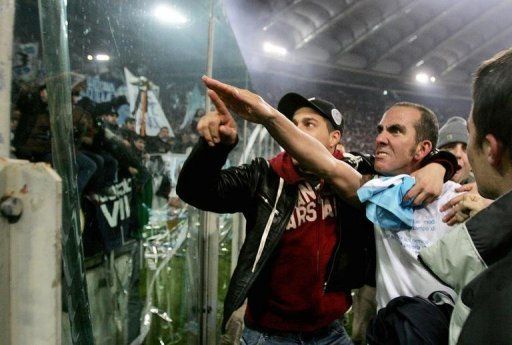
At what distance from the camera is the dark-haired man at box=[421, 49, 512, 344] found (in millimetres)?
853

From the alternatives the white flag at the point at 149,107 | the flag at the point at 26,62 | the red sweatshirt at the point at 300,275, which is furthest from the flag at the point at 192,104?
the flag at the point at 26,62

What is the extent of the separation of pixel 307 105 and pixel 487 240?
4.59 feet

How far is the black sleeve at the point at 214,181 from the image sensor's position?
175 cm

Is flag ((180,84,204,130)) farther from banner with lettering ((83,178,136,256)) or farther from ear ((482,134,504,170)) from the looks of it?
ear ((482,134,504,170))

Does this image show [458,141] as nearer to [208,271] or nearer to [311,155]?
[208,271]

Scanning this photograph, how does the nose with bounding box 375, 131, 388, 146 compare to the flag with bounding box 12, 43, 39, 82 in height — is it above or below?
below

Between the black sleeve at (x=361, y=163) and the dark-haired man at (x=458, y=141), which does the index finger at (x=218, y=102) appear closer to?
the black sleeve at (x=361, y=163)

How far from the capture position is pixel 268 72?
1833 cm

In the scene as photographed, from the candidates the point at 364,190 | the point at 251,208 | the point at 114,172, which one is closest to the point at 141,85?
the point at 114,172

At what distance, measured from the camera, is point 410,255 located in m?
1.67

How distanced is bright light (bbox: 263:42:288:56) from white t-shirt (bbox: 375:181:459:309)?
16.8 meters

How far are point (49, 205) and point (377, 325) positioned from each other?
984 mm

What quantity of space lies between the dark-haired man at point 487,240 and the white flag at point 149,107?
151 cm

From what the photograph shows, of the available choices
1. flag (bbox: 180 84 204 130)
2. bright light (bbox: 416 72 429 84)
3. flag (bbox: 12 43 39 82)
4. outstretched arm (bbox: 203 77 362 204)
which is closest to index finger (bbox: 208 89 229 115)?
outstretched arm (bbox: 203 77 362 204)
